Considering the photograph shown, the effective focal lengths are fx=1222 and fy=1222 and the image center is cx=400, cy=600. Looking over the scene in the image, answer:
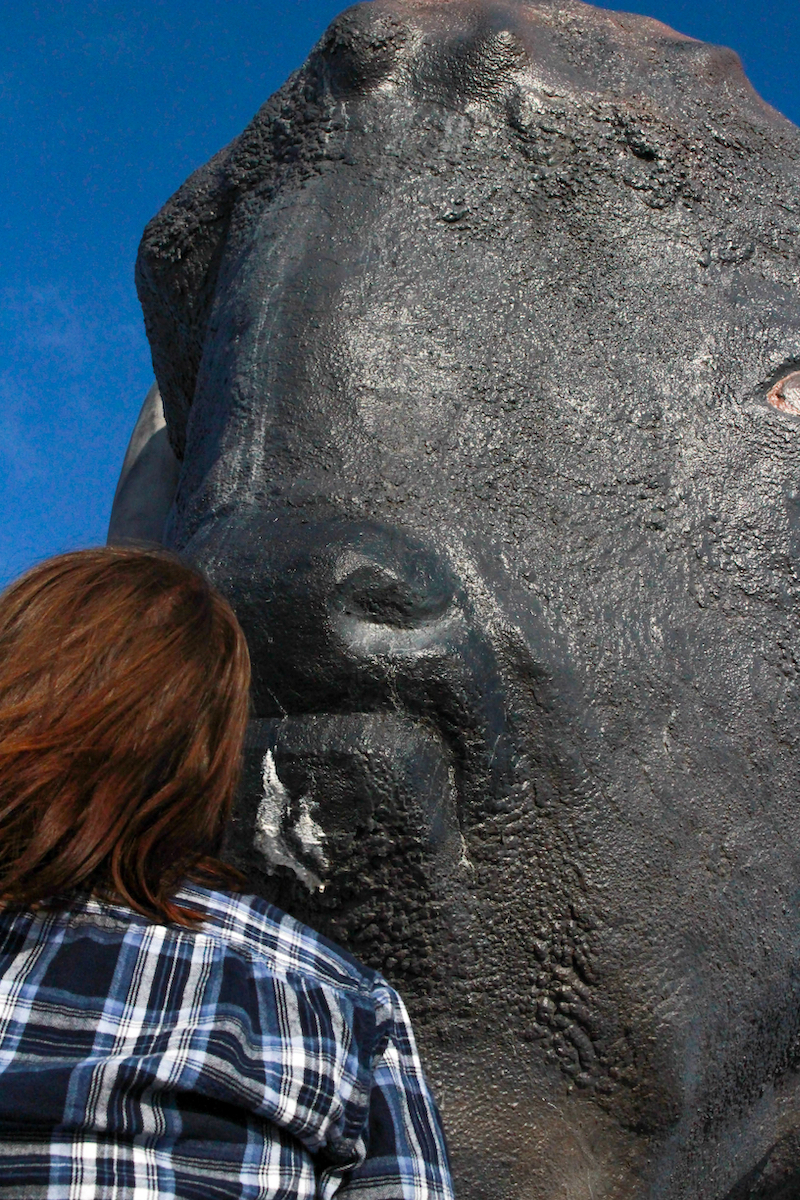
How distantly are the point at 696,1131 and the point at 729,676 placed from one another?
513 millimetres

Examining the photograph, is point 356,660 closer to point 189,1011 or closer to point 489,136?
point 189,1011

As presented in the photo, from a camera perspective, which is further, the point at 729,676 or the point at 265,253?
the point at 265,253

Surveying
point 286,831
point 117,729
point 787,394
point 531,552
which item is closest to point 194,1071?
point 117,729

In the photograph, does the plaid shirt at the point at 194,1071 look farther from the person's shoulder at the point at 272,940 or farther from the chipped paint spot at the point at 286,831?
the chipped paint spot at the point at 286,831

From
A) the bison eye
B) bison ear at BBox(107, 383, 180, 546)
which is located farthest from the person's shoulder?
bison ear at BBox(107, 383, 180, 546)

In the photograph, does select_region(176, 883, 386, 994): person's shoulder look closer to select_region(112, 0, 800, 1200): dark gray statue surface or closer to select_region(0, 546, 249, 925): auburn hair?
select_region(0, 546, 249, 925): auburn hair

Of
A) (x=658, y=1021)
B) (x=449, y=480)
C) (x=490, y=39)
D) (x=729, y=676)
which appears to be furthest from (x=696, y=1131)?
(x=490, y=39)

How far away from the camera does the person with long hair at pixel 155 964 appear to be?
83 cm

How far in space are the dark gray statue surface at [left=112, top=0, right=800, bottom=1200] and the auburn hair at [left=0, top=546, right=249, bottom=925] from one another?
0.26m

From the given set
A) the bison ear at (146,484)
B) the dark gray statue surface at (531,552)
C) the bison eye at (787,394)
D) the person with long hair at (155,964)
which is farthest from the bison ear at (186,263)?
the person with long hair at (155,964)

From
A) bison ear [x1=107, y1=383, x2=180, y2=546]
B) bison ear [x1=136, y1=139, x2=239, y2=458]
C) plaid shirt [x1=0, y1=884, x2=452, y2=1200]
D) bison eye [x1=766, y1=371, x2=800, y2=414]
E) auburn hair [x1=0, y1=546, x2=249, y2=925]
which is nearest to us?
plaid shirt [x1=0, y1=884, x2=452, y2=1200]

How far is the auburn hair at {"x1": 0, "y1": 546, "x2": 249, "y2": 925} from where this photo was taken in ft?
3.00

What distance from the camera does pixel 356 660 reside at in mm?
1287

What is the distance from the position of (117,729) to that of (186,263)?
1159 mm
